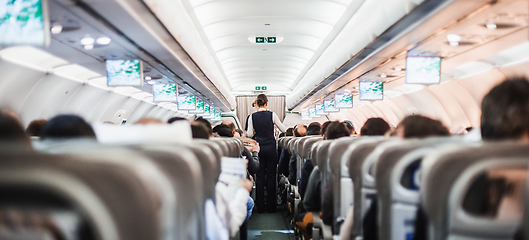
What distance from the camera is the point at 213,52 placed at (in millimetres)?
13109

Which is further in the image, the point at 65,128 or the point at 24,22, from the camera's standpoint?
the point at 24,22

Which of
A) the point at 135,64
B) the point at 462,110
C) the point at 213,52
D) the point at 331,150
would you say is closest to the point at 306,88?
the point at 213,52

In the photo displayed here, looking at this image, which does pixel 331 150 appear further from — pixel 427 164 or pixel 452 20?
pixel 452 20

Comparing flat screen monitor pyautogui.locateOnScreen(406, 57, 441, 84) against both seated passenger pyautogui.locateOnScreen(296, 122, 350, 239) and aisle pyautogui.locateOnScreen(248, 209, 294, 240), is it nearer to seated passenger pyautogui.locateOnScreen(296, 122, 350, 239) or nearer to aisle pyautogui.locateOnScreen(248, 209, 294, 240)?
aisle pyautogui.locateOnScreen(248, 209, 294, 240)

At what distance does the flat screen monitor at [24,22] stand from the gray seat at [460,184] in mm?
3598

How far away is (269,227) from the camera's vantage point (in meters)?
6.68

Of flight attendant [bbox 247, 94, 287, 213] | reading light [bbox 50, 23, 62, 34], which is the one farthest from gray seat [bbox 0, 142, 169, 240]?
flight attendant [bbox 247, 94, 287, 213]

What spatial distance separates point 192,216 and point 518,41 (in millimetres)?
7721

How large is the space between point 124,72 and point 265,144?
3.49 meters

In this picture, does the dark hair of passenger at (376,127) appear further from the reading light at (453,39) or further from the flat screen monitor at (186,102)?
the flat screen monitor at (186,102)

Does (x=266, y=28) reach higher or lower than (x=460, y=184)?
higher

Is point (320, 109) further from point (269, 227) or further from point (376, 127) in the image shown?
point (376, 127)

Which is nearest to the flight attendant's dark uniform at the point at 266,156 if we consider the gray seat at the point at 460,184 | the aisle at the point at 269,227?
the aisle at the point at 269,227

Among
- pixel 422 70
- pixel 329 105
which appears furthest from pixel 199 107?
pixel 422 70
